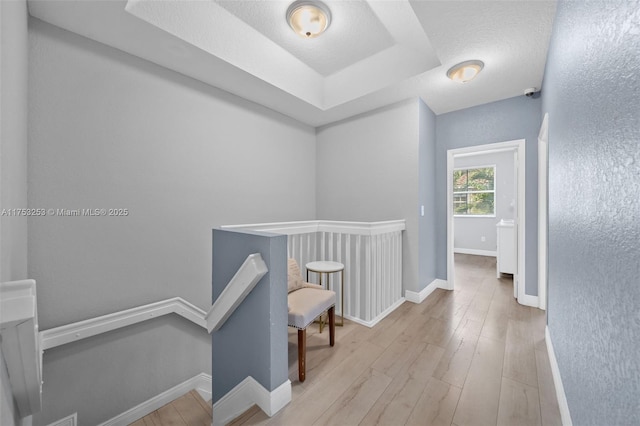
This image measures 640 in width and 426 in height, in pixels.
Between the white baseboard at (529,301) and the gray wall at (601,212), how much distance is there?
194 cm

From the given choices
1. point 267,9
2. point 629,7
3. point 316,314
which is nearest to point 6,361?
point 316,314

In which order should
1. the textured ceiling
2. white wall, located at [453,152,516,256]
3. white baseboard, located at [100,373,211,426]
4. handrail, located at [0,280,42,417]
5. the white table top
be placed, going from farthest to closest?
1. white wall, located at [453,152,516,256]
2. the white table top
3. the textured ceiling
4. white baseboard, located at [100,373,211,426]
5. handrail, located at [0,280,42,417]

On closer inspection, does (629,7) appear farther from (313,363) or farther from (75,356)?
(75,356)

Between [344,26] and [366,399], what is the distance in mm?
3085

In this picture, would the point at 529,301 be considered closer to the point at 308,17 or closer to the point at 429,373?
the point at 429,373

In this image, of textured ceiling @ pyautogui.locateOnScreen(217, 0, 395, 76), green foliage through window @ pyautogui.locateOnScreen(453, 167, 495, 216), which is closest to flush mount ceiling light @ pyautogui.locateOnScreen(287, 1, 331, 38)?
textured ceiling @ pyautogui.locateOnScreen(217, 0, 395, 76)

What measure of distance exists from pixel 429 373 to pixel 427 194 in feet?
7.34

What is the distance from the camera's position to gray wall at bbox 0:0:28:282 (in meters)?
0.94

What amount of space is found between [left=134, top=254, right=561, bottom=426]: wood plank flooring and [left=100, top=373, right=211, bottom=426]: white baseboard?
0.42ft

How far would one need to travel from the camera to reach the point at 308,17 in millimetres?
2078

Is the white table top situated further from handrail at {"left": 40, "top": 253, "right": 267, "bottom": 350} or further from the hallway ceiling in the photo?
the hallway ceiling

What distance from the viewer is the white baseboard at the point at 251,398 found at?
4.67 feet

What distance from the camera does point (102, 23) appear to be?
70.3 inches

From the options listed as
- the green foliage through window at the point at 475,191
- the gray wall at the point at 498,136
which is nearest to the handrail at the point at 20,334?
the gray wall at the point at 498,136
